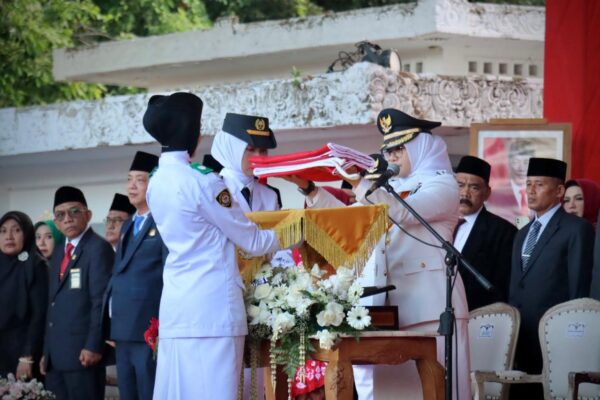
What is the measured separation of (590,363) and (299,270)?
1.97m

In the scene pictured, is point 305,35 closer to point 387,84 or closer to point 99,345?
point 387,84

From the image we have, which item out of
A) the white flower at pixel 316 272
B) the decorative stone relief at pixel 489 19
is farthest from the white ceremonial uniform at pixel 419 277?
the decorative stone relief at pixel 489 19

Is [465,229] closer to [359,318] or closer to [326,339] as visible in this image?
[359,318]

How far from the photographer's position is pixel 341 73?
11.4 m

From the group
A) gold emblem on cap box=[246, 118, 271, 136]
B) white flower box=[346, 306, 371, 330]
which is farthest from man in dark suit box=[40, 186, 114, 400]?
white flower box=[346, 306, 371, 330]

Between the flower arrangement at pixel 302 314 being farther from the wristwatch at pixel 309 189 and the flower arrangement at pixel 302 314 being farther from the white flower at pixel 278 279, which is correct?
the wristwatch at pixel 309 189

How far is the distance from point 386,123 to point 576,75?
4.28 metres

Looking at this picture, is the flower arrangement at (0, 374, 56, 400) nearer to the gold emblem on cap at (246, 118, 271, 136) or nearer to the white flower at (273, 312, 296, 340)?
the gold emblem on cap at (246, 118, 271, 136)

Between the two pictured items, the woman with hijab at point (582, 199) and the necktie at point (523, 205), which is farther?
the necktie at point (523, 205)

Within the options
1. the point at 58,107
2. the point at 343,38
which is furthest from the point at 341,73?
the point at 58,107

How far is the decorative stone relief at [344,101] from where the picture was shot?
11.3 metres

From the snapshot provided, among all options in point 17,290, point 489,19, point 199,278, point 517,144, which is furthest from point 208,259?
point 489,19

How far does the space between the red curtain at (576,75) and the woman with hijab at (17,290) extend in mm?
4267

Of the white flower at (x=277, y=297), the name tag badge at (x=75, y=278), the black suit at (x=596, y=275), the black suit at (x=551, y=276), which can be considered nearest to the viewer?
the white flower at (x=277, y=297)
